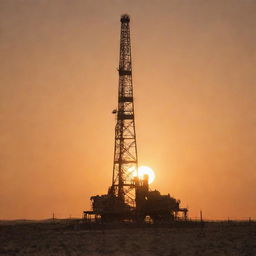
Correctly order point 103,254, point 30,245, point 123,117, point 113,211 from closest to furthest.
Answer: point 103,254, point 30,245, point 113,211, point 123,117

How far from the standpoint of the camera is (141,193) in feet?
247

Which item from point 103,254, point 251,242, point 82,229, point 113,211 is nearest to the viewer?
point 103,254

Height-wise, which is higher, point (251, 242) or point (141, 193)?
point (141, 193)

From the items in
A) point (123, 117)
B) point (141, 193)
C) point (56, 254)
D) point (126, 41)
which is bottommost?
point (56, 254)

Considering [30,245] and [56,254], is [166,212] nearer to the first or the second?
[30,245]

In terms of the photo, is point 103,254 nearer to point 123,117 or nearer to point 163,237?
point 163,237

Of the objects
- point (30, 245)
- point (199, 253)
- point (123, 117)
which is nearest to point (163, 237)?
point (199, 253)

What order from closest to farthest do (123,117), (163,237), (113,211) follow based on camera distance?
(163,237) < (113,211) < (123,117)

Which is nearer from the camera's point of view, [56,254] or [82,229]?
[56,254]

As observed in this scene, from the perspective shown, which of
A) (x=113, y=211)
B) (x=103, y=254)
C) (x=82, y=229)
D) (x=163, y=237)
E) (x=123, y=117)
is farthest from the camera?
(x=123, y=117)

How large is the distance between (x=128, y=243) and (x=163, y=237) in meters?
7.63

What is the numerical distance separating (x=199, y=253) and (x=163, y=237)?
12199 millimetres

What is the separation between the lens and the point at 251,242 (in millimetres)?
47219

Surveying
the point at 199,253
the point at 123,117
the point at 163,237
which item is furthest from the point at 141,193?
the point at 199,253
